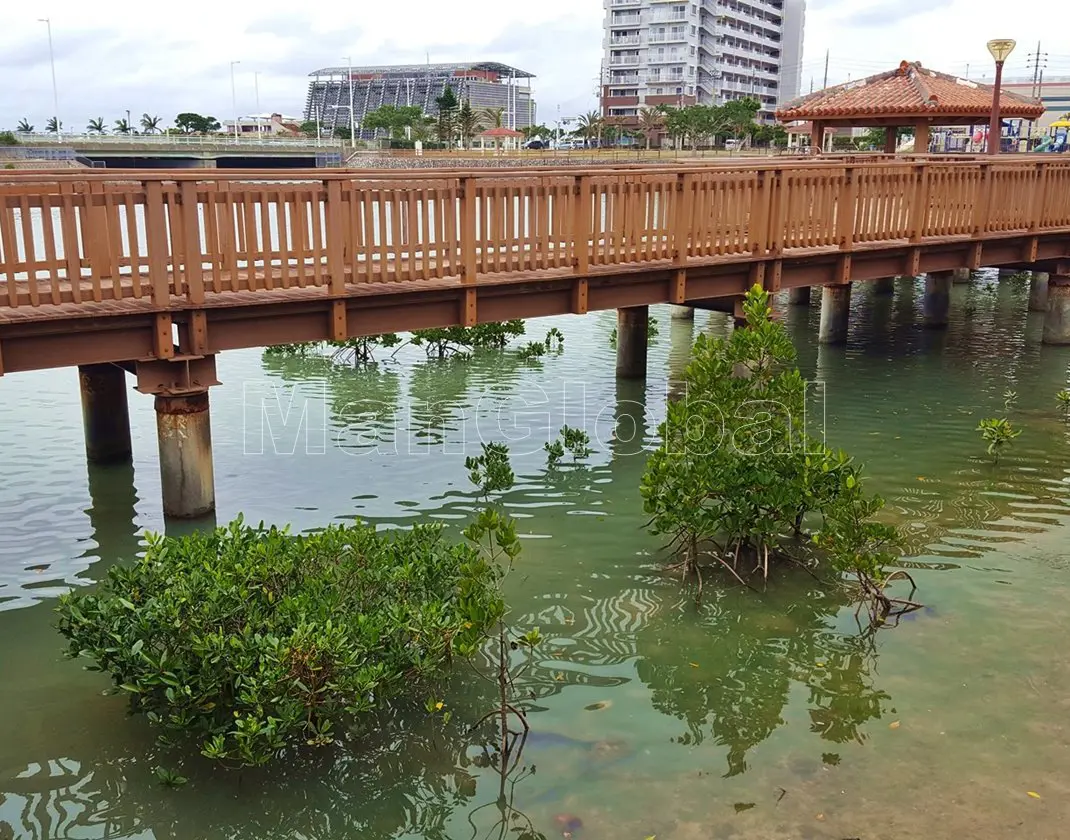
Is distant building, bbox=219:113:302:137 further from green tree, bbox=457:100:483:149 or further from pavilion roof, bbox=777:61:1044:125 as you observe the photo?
pavilion roof, bbox=777:61:1044:125

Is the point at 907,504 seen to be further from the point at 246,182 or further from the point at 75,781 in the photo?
the point at 75,781

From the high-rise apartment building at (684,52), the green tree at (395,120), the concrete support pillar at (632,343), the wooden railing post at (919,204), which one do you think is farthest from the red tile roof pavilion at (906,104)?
the high-rise apartment building at (684,52)

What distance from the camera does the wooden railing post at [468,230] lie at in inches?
434

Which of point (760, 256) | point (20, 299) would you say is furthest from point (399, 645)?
point (760, 256)

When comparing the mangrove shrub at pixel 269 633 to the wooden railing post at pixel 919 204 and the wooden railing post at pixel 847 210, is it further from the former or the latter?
the wooden railing post at pixel 919 204

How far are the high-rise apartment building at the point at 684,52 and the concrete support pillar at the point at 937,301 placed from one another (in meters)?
103

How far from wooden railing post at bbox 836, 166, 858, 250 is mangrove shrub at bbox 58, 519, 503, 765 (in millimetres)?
9658

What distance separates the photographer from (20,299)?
356 inches

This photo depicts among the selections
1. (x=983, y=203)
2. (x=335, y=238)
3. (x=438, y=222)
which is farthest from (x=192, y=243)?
(x=983, y=203)

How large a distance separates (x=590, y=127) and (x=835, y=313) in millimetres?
85857

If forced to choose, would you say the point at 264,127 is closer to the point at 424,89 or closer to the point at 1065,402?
the point at 424,89

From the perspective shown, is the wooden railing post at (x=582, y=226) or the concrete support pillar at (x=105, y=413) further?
the wooden railing post at (x=582, y=226)

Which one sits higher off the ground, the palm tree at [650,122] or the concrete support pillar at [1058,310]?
the palm tree at [650,122]

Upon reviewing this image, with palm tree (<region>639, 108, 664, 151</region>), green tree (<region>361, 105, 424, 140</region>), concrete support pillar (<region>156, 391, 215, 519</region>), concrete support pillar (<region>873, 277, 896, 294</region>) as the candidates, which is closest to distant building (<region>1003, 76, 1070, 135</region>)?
palm tree (<region>639, 108, 664, 151</region>)
